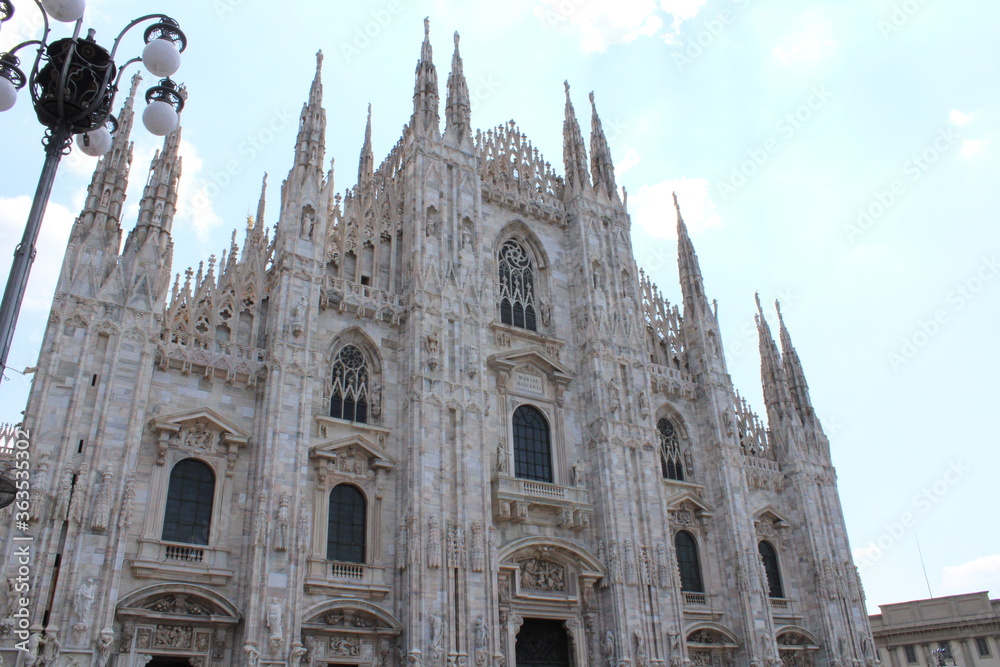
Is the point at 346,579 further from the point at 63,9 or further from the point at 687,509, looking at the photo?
the point at 63,9

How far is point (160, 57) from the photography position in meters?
9.71

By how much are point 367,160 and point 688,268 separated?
13744 millimetres

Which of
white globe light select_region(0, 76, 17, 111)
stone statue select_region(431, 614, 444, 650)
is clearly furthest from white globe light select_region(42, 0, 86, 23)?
stone statue select_region(431, 614, 444, 650)

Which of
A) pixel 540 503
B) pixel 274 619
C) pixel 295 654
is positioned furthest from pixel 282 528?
pixel 540 503

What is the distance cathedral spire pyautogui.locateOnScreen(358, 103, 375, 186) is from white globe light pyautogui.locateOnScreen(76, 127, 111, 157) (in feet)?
59.6

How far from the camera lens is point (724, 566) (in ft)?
87.1

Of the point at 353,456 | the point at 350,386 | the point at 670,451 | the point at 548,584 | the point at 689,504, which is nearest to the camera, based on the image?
the point at 353,456

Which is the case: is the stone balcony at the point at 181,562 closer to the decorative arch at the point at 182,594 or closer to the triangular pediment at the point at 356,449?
the decorative arch at the point at 182,594

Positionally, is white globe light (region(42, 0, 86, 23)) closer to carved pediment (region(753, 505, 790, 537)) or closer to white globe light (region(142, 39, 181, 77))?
white globe light (region(142, 39, 181, 77))

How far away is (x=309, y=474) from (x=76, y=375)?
5991 millimetres

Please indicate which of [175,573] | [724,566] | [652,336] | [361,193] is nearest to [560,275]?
[652,336]

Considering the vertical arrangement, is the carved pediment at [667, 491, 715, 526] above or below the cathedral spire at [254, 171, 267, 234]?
below

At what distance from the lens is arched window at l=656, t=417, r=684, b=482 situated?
91.4ft

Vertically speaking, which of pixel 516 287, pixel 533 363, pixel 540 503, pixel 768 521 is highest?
pixel 516 287
